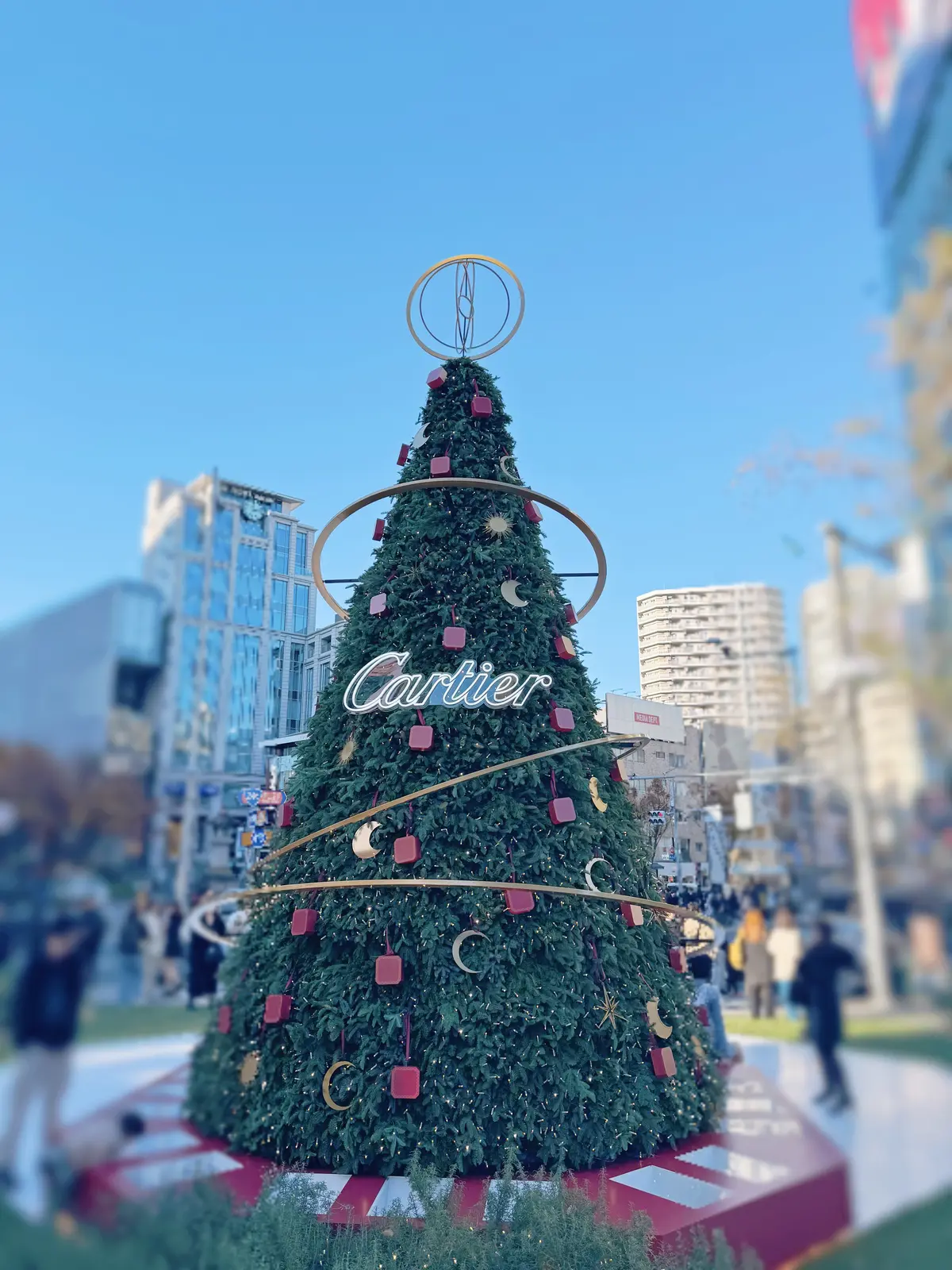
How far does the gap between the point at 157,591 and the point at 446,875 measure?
8.56 ft

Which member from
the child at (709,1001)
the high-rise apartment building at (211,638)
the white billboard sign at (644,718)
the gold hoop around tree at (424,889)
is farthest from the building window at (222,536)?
the child at (709,1001)

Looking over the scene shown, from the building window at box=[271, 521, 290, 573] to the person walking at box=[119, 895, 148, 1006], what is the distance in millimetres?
1222

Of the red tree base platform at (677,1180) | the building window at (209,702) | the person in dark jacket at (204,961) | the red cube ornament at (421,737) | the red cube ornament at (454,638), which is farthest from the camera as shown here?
the red cube ornament at (454,638)

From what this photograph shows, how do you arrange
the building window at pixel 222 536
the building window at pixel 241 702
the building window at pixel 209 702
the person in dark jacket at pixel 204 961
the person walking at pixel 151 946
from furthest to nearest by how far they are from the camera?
1. the person in dark jacket at pixel 204 961
2. the building window at pixel 241 702
3. the building window at pixel 222 536
4. the building window at pixel 209 702
5. the person walking at pixel 151 946

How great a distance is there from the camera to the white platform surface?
1.14 metres

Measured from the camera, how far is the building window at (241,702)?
216 centimetres

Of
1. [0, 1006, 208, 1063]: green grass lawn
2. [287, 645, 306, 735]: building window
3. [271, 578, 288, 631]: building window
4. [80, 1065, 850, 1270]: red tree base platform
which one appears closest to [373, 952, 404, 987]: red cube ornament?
[80, 1065, 850, 1270]: red tree base platform

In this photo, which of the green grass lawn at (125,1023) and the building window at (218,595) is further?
the building window at (218,595)

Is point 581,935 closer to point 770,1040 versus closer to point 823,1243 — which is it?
point 770,1040

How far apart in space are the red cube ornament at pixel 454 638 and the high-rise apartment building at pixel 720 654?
3.27 feet

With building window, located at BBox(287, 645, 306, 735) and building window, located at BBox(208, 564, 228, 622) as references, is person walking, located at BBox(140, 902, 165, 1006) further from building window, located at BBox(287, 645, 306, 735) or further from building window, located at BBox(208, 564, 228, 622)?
building window, located at BBox(287, 645, 306, 735)

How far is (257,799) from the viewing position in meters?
3.07

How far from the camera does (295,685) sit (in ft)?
11.9

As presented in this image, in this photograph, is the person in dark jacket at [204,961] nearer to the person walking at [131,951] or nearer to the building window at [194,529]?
the person walking at [131,951]
